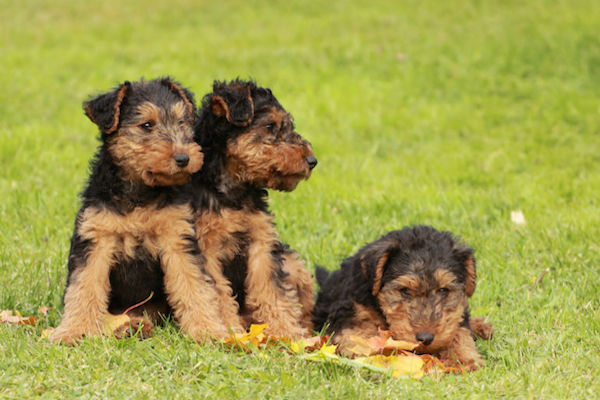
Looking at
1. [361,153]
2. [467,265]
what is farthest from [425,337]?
[361,153]

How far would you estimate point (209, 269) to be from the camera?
5566mm

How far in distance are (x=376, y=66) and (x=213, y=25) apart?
20.1 ft

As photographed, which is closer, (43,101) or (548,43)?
(43,101)

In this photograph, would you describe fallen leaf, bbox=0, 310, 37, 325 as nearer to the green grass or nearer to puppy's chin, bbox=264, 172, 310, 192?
the green grass

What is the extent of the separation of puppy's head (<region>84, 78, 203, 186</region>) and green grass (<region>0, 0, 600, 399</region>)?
1.15 meters

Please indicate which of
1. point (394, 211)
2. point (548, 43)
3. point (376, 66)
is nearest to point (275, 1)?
point (376, 66)

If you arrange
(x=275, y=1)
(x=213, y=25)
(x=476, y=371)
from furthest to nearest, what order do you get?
(x=275, y=1) < (x=213, y=25) < (x=476, y=371)

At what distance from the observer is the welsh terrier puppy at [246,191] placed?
Result: 217 inches

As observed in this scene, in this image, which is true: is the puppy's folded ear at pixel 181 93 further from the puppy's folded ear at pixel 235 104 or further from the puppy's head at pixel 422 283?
the puppy's head at pixel 422 283

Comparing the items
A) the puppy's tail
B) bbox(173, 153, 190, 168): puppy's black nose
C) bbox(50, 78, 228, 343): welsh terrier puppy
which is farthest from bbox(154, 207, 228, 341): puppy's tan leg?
the puppy's tail

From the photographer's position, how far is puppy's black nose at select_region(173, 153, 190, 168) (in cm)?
501

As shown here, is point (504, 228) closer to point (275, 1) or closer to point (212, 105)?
point (212, 105)

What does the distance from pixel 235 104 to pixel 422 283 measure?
1.87 m

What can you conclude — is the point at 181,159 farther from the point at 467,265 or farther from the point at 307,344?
the point at 467,265
